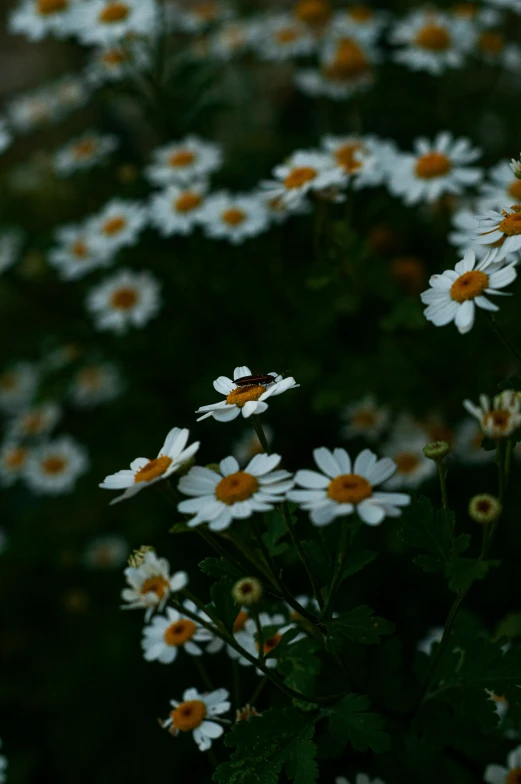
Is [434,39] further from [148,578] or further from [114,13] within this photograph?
[148,578]

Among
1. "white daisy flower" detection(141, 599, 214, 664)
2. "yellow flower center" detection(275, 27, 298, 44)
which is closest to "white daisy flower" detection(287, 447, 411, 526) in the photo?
"white daisy flower" detection(141, 599, 214, 664)

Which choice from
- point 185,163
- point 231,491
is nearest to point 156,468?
point 231,491

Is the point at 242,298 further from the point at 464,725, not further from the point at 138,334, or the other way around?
the point at 464,725

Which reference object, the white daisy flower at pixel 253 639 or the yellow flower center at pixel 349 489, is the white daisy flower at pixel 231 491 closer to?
the yellow flower center at pixel 349 489

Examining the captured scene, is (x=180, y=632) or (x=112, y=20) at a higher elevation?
(x=112, y=20)

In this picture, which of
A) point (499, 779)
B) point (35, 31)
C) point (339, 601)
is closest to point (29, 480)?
point (339, 601)
